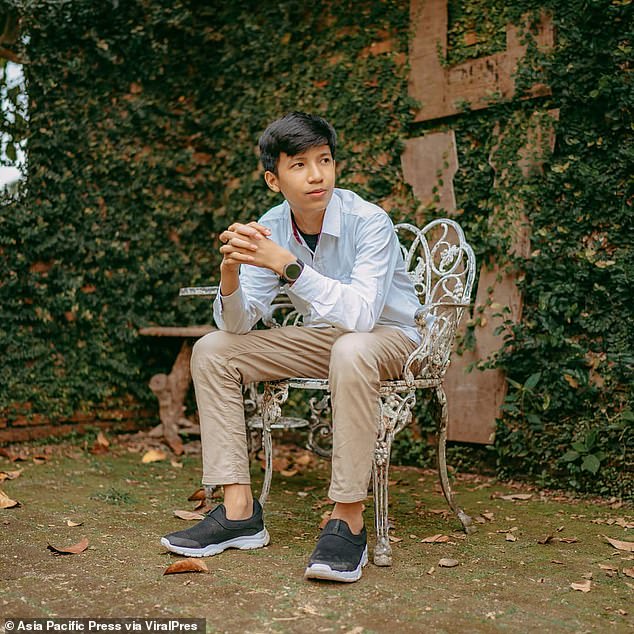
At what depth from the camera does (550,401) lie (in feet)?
10.9

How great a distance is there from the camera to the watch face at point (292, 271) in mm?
2211

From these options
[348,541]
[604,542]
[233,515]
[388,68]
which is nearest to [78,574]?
[233,515]

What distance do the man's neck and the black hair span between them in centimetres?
21

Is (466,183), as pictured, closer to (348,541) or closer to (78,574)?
(348,541)

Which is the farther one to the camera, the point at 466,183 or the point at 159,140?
the point at 159,140

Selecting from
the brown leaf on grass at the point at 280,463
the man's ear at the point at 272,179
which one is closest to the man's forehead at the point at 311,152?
the man's ear at the point at 272,179

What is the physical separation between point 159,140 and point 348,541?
132 inches

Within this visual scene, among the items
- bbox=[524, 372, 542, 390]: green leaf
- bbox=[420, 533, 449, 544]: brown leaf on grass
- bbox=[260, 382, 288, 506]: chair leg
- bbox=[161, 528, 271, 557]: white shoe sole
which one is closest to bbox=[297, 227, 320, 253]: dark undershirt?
bbox=[260, 382, 288, 506]: chair leg

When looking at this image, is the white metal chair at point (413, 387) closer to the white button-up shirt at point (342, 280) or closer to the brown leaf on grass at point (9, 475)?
the white button-up shirt at point (342, 280)

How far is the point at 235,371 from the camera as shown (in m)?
2.44

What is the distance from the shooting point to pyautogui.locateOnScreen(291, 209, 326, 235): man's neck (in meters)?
2.53

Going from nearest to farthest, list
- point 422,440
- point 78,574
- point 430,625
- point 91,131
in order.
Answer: point 430,625
point 78,574
point 422,440
point 91,131

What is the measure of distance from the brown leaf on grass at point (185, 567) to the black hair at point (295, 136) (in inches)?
52.1

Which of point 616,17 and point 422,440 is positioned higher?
point 616,17
